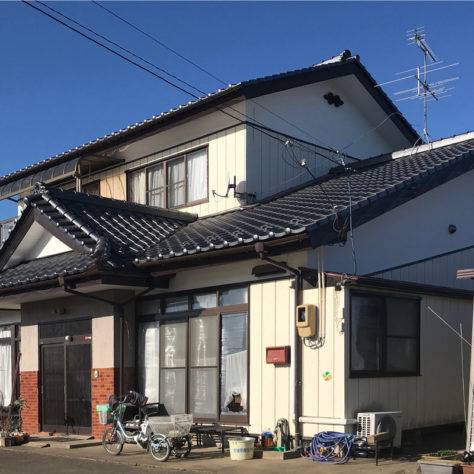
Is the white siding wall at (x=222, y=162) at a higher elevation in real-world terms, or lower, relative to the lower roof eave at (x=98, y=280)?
higher

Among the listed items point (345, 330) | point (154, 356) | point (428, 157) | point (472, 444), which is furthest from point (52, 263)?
point (472, 444)

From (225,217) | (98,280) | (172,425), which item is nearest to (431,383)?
(172,425)

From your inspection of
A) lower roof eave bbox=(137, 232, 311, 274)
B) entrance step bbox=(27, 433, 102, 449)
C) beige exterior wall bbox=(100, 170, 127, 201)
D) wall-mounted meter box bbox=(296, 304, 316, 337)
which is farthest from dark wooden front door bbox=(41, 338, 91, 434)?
wall-mounted meter box bbox=(296, 304, 316, 337)

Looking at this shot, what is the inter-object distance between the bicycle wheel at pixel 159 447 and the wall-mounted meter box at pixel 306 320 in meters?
2.61

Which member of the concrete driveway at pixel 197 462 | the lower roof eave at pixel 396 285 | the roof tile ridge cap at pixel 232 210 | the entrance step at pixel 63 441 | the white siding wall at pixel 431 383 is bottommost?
the entrance step at pixel 63 441

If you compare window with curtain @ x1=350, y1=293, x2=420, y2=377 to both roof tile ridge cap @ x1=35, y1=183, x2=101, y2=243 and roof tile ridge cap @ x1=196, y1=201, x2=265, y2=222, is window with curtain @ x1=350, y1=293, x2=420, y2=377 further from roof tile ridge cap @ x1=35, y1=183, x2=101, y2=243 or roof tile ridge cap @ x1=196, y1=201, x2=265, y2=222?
roof tile ridge cap @ x1=35, y1=183, x2=101, y2=243

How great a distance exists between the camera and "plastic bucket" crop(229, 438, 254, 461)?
34.4ft

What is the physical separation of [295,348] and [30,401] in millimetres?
7304

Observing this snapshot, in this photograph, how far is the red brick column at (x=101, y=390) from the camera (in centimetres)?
1340

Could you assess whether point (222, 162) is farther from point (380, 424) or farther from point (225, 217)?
point (380, 424)

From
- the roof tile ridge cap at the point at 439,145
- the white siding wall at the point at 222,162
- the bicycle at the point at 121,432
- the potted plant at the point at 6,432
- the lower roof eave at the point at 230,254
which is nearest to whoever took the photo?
the lower roof eave at the point at 230,254

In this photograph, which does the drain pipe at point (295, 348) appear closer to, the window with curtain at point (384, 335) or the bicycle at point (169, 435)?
the window with curtain at point (384, 335)

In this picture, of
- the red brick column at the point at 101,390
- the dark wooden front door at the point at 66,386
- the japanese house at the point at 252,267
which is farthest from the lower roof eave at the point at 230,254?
the dark wooden front door at the point at 66,386

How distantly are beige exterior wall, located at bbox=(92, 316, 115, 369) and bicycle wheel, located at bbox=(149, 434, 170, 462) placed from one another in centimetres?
291
